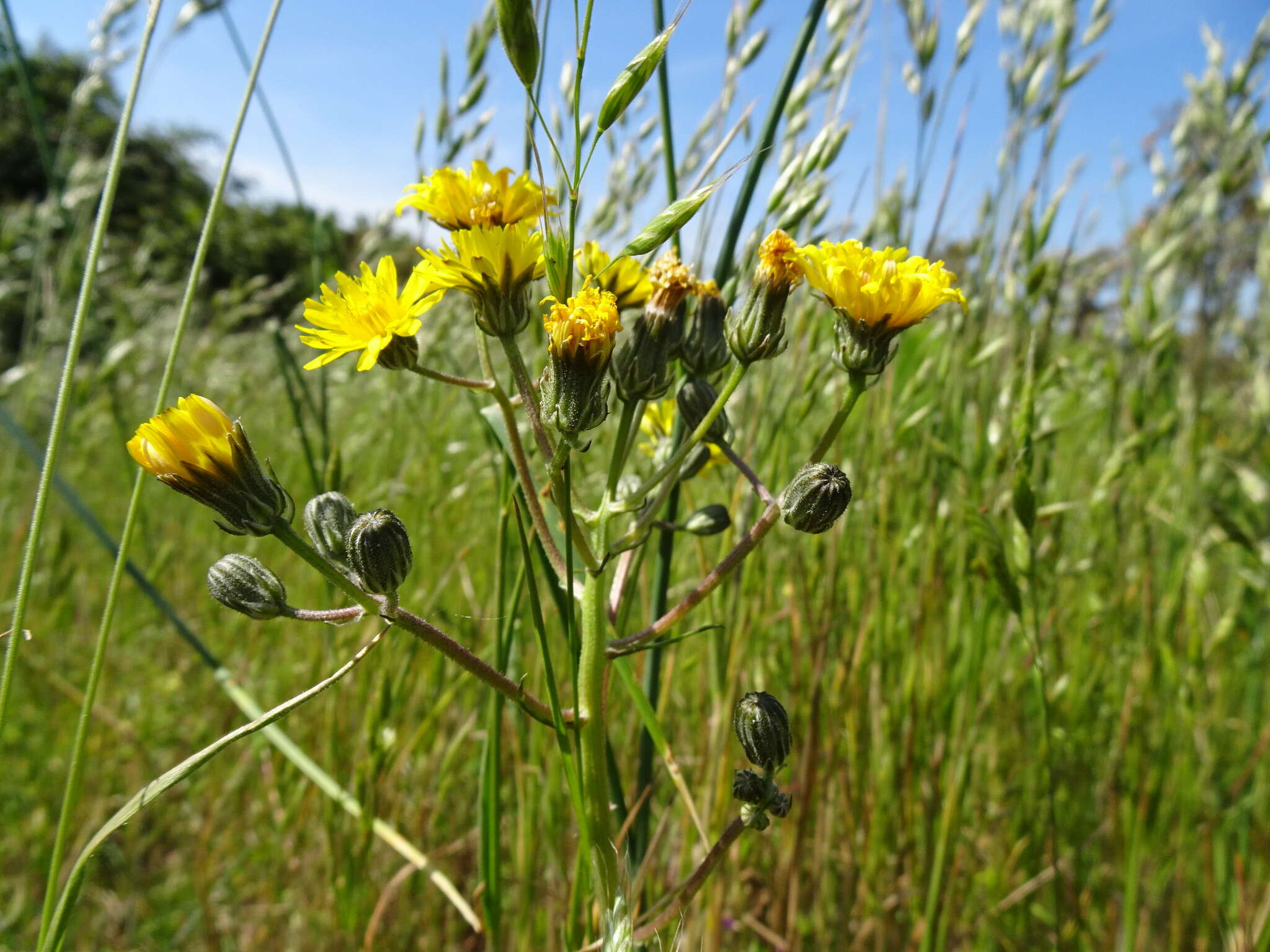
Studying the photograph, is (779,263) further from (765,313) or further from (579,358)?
(579,358)

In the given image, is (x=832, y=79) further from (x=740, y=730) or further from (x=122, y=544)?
(x=122, y=544)

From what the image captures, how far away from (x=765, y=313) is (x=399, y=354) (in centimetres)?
43

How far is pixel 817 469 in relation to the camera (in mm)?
850

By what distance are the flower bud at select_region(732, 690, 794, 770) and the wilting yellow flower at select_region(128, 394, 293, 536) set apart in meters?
0.55

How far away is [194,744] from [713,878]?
1554mm

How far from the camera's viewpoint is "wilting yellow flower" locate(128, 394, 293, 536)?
31.0 inches

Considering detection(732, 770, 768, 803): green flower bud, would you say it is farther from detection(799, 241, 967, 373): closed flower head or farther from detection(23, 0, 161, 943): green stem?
detection(23, 0, 161, 943): green stem

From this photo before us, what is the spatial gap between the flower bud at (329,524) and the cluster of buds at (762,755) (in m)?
0.47

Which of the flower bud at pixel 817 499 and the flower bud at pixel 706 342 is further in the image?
the flower bud at pixel 706 342

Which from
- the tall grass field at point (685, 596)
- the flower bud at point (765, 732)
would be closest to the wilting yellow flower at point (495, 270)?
the tall grass field at point (685, 596)

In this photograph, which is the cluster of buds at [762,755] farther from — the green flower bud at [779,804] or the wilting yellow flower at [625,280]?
the wilting yellow flower at [625,280]

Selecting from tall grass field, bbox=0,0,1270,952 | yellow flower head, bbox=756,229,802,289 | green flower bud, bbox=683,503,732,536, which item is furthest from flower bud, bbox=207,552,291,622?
yellow flower head, bbox=756,229,802,289

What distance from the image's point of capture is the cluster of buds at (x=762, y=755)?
82 centimetres

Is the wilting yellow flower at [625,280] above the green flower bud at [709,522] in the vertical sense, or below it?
above
